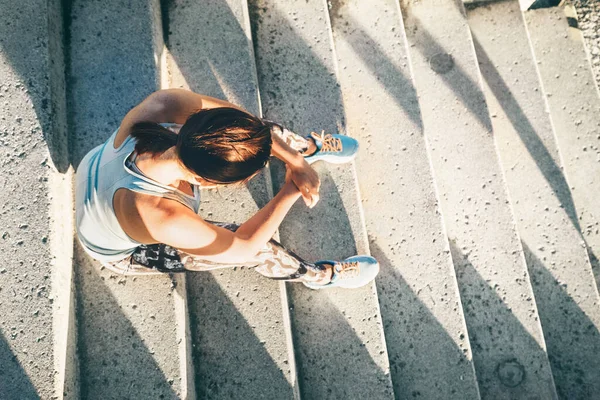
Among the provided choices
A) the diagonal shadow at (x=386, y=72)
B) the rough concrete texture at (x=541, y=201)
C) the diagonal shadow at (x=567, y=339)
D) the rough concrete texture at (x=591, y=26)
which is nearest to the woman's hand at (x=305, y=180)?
the diagonal shadow at (x=386, y=72)

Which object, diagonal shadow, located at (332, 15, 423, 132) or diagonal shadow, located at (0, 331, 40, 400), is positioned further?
diagonal shadow, located at (332, 15, 423, 132)

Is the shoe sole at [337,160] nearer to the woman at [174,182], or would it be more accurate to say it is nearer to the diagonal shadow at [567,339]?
the woman at [174,182]

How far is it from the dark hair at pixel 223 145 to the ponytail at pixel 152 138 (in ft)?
0.61

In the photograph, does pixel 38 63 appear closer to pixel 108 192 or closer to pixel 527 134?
pixel 108 192

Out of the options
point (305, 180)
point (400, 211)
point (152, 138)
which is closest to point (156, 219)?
point (152, 138)

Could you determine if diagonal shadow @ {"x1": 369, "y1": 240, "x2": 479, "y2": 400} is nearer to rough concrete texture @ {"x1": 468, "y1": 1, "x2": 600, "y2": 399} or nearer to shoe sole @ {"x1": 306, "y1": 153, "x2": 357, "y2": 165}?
shoe sole @ {"x1": 306, "y1": 153, "x2": 357, "y2": 165}

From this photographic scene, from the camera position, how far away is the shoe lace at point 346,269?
104 inches

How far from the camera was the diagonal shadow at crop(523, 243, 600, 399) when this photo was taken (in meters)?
3.15

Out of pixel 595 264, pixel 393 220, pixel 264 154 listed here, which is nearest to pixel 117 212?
pixel 264 154

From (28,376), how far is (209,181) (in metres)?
1.53

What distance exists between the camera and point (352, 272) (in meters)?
2.68

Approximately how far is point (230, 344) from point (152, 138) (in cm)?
147

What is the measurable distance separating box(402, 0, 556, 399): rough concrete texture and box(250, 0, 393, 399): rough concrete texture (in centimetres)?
85

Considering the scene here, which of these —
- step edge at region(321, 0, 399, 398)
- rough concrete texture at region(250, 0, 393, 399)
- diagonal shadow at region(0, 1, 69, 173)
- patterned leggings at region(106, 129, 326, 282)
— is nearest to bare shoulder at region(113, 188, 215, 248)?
patterned leggings at region(106, 129, 326, 282)
